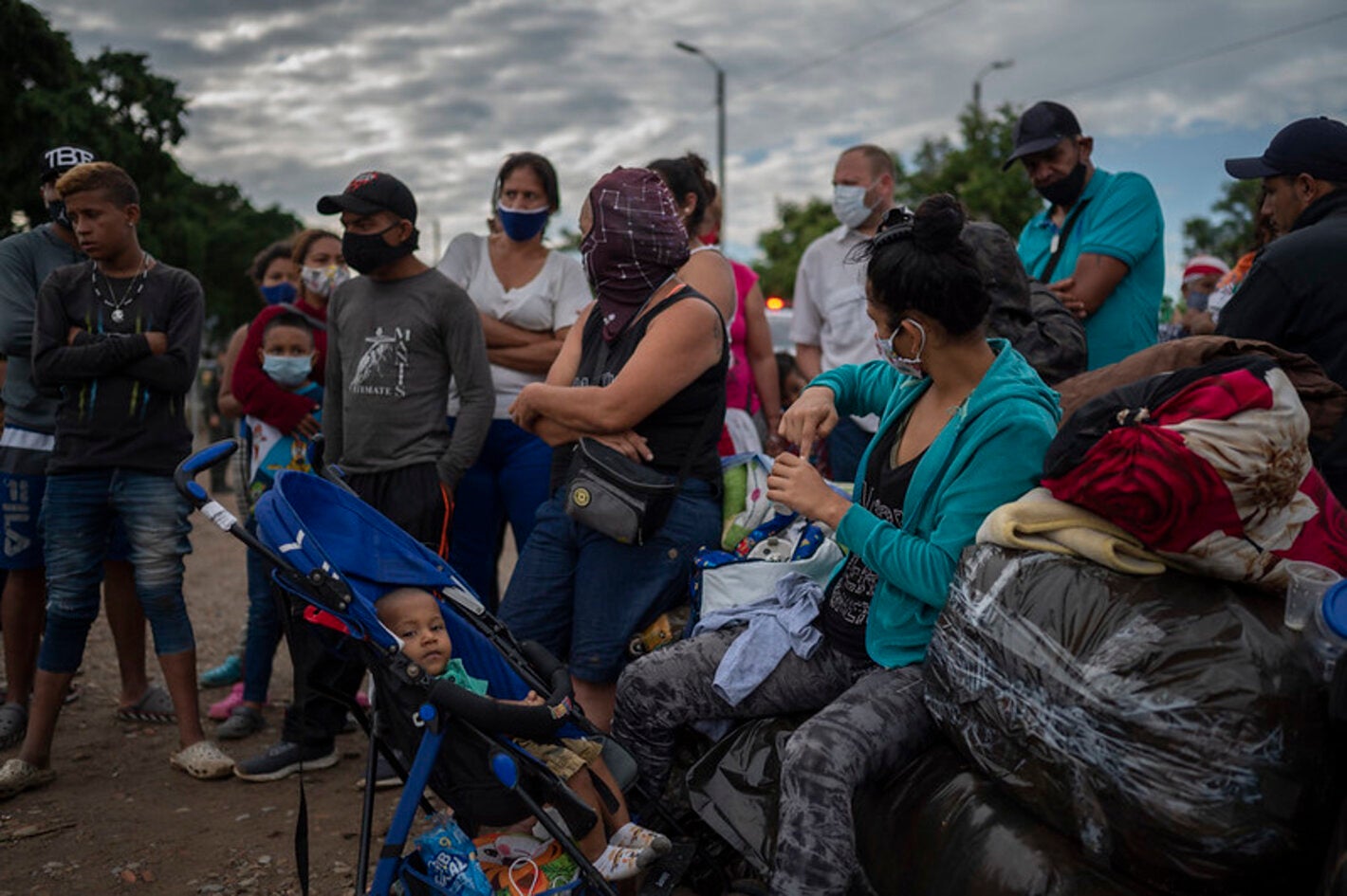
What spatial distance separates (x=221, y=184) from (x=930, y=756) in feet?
203

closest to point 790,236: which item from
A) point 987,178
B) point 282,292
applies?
point 987,178

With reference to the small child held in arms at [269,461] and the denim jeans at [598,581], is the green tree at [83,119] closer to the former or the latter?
the small child held in arms at [269,461]

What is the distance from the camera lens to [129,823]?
421cm

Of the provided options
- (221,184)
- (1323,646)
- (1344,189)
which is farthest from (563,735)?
(221,184)

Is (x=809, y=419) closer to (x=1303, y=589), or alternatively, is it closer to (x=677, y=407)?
(x=677, y=407)

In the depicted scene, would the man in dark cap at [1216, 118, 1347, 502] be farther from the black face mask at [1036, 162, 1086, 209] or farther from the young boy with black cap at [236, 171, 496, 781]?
the young boy with black cap at [236, 171, 496, 781]

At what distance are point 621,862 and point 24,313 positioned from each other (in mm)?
3704

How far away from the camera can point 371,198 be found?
435 cm

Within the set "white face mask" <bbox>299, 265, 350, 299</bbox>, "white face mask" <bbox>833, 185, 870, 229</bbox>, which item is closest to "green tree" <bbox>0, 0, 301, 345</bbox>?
"white face mask" <bbox>299, 265, 350, 299</bbox>

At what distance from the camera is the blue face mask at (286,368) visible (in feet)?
17.1

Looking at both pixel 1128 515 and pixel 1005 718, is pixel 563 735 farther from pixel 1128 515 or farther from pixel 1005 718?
pixel 1128 515

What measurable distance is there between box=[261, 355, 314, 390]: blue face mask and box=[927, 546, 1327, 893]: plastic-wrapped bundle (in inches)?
150

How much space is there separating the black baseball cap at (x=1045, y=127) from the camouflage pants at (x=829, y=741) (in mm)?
2466

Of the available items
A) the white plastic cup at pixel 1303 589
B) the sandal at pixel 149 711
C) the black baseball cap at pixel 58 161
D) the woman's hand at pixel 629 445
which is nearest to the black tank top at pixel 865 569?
the woman's hand at pixel 629 445
